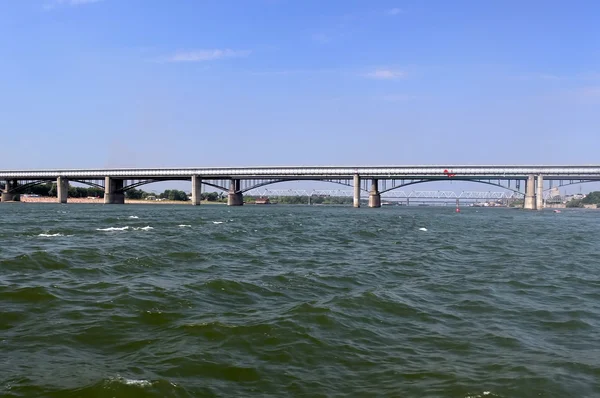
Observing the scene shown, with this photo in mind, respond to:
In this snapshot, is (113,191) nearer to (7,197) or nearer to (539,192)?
(7,197)

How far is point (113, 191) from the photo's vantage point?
5241 inches

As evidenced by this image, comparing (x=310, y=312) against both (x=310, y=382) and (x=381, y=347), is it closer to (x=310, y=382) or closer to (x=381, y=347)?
(x=381, y=347)

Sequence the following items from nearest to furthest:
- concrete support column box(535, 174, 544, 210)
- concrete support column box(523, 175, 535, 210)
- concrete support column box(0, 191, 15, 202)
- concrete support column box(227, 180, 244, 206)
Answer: concrete support column box(535, 174, 544, 210), concrete support column box(523, 175, 535, 210), concrete support column box(0, 191, 15, 202), concrete support column box(227, 180, 244, 206)

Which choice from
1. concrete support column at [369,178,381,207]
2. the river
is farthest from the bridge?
the river

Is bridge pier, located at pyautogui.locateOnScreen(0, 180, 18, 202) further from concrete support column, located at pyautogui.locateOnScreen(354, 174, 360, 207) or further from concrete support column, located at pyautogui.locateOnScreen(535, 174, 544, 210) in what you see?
concrete support column, located at pyautogui.locateOnScreen(535, 174, 544, 210)

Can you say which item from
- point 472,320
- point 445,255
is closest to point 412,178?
point 445,255

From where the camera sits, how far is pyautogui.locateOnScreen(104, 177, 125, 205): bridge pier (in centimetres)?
13030

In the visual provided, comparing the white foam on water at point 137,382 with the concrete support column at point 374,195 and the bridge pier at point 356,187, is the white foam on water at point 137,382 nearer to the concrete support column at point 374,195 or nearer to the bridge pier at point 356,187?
the bridge pier at point 356,187

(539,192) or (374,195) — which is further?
(374,195)

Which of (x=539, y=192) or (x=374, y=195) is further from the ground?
(x=539, y=192)

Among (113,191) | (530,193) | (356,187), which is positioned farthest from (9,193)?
(530,193)

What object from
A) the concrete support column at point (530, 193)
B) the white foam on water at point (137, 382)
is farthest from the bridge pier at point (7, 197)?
the white foam on water at point (137, 382)

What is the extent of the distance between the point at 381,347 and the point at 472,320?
329cm

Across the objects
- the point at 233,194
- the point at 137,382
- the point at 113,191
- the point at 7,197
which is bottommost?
the point at 137,382
